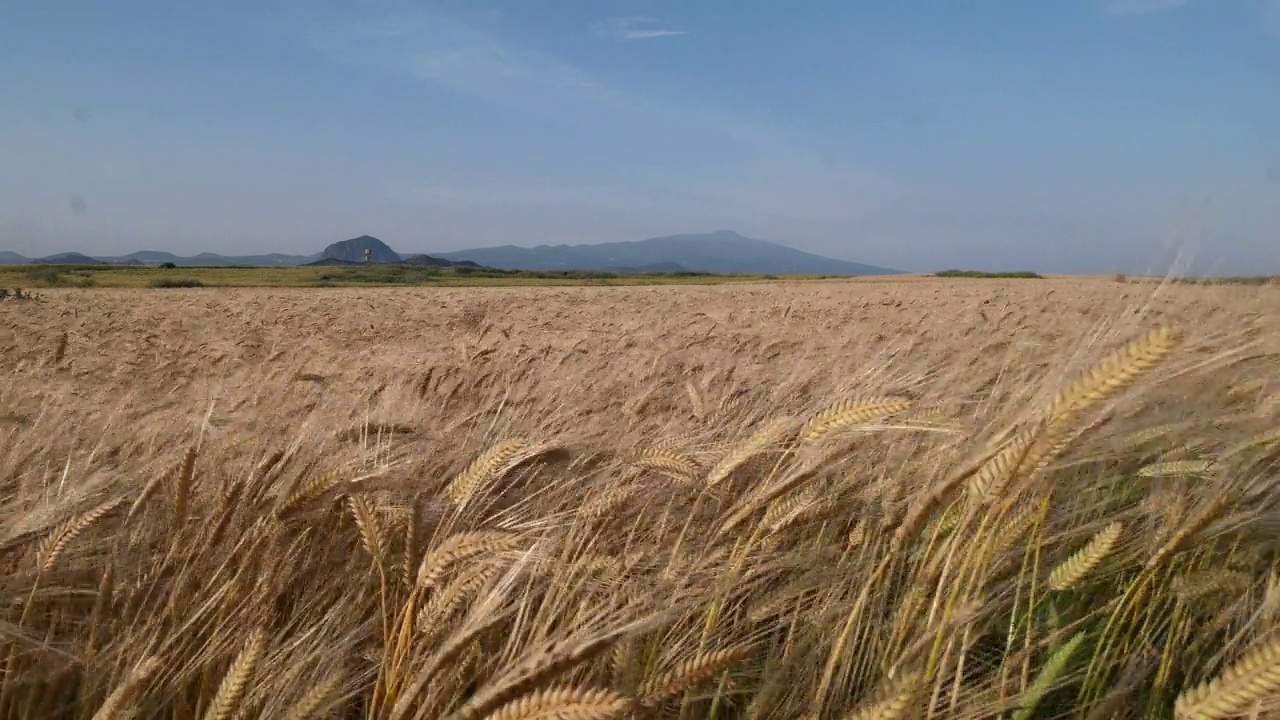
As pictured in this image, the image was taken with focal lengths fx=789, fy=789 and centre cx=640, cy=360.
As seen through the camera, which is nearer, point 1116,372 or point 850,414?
point 1116,372

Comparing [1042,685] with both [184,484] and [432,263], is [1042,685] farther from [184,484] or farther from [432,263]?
[432,263]

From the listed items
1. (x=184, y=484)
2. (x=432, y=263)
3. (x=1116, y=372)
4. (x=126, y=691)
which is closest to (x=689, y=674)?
(x=1116, y=372)

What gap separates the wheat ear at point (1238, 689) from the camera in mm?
859

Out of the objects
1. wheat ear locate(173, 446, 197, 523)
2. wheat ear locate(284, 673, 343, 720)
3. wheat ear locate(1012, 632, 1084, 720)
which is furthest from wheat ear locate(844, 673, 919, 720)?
wheat ear locate(173, 446, 197, 523)

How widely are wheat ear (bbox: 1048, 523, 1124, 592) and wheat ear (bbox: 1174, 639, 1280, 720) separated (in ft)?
1.13

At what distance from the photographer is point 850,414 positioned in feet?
4.56

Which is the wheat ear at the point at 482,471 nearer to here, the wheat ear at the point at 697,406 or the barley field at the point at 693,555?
the barley field at the point at 693,555

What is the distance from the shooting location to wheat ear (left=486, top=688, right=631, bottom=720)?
2.60 feet

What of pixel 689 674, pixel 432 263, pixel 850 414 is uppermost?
pixel 432 263

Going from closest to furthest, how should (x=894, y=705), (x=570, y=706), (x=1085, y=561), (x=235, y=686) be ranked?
1. (x=570, y=706)
2. (x=894, y=705)
3. (x=235, y=686)
4. (x=1085, y=561)

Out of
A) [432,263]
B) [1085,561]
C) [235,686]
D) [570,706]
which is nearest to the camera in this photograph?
[570,706]

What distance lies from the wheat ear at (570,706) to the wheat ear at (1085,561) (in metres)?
0.90

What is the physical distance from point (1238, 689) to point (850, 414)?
2.12ft

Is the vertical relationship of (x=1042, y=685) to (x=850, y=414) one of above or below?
below
